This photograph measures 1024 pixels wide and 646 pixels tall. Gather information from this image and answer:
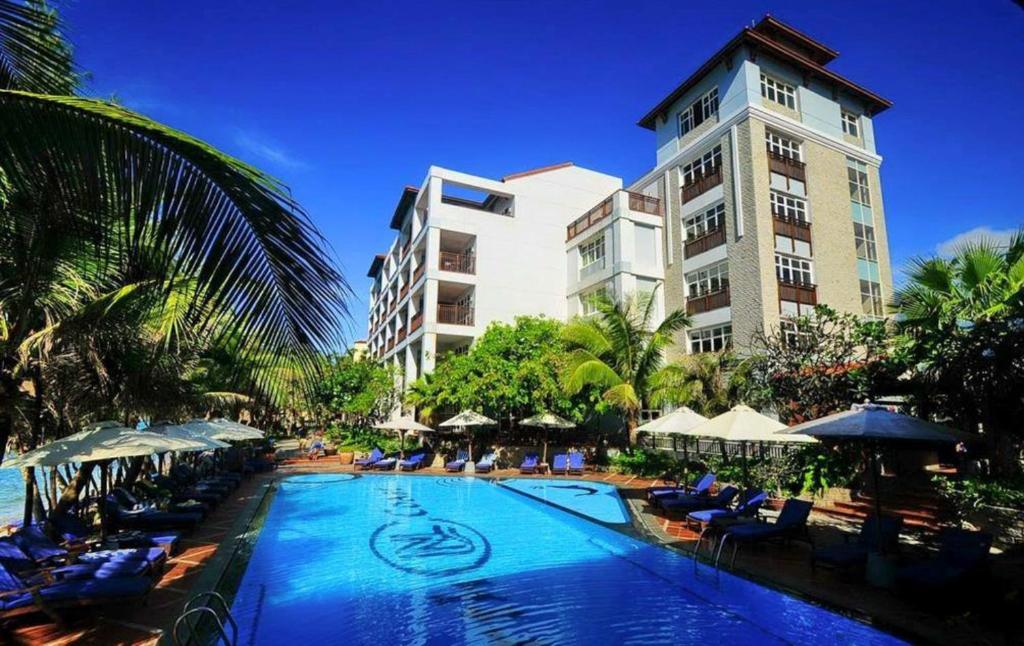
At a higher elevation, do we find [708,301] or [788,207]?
[788,207]

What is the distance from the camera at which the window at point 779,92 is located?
2400 centimetres

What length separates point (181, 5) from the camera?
4320 mm

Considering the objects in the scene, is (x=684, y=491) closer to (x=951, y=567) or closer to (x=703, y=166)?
(x=951, y=567)

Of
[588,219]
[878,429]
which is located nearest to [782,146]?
[588,219]

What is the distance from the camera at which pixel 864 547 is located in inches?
311

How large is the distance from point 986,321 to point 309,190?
446 inches

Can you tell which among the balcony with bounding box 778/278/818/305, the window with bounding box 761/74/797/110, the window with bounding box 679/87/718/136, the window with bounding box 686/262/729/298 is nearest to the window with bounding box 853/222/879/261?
the balcony with bounding box 778/278/818/305

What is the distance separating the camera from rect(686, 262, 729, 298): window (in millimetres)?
23281

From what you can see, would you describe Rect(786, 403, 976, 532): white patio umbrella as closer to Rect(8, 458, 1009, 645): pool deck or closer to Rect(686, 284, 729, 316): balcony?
Rect(8, 458, 1009, 645): pool deck

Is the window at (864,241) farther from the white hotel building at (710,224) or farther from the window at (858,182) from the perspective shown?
the window at (858,182)

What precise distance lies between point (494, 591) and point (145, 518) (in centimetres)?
664

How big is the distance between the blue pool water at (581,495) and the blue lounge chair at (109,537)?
27.1ft

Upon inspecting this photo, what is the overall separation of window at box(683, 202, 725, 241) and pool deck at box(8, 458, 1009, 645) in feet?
50.7

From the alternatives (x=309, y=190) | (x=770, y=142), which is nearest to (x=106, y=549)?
(x=309, y=190)
